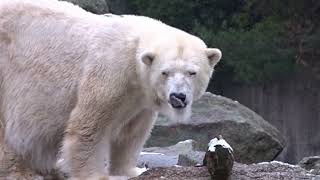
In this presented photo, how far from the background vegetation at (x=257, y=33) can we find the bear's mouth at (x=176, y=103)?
718cm

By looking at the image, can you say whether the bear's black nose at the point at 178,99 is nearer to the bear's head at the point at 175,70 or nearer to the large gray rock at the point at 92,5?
the bear's head at the point at 175,70

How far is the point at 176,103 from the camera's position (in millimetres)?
4711

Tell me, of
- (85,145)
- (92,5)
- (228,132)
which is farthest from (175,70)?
(92,5)

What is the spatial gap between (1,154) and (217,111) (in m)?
3.41

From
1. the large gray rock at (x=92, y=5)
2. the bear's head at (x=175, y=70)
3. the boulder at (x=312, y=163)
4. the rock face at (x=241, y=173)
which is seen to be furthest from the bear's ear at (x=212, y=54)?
the large gray rock at (x=92, y=5)

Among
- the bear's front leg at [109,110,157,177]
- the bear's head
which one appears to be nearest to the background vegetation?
the bear's front leg at [109,110,157,177]

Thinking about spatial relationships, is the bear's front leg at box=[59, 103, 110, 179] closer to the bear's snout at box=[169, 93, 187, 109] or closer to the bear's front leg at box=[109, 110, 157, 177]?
the bear's front leg at box=[109, 110, 157, 177]

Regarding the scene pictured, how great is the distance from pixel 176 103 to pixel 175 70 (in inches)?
7.1

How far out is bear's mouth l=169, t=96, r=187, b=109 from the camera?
15.4 feet

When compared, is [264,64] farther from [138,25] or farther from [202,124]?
[138,25]

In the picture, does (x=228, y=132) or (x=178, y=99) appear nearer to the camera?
(x=178, y=99)

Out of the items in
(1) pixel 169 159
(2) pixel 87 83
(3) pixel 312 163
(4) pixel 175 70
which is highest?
(4) pixel 175 70

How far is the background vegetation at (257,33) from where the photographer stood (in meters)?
12.0

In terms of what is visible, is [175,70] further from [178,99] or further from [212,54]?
[212,54]
